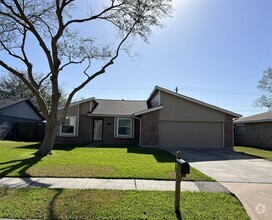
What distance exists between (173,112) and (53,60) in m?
9.68

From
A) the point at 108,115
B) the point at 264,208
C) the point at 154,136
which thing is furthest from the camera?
the point at 108,115

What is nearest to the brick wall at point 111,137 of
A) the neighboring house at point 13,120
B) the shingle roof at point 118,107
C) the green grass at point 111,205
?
the shingle roof at point 118,107

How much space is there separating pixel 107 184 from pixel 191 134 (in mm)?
13408

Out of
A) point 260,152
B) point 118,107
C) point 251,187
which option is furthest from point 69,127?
point 251,187

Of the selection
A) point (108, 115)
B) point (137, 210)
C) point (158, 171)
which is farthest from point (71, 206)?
point (108, 115)

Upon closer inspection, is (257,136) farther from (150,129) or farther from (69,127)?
(69,127)

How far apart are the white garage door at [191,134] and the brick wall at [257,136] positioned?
5.69 m

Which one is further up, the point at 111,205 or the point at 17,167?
the point at 17,167

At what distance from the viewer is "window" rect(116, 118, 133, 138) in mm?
21648

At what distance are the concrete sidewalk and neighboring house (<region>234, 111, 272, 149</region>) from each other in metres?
17.3

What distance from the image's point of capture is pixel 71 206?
17.4ft

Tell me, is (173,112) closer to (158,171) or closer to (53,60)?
(53,60)

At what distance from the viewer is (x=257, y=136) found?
79.7 feet

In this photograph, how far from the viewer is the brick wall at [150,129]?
63.1 feet
